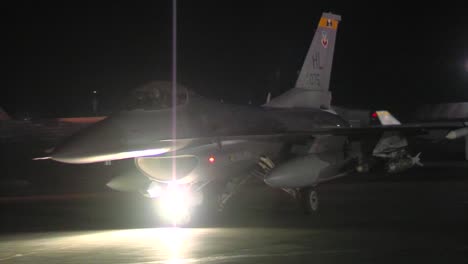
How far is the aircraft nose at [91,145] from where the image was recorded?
10617 mm

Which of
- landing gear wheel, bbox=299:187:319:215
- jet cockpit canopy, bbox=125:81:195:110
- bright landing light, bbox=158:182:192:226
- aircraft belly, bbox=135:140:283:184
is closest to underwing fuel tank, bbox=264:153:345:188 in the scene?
landing gear wheel, bbox=299:187:319:215

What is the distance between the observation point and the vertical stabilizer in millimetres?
16906

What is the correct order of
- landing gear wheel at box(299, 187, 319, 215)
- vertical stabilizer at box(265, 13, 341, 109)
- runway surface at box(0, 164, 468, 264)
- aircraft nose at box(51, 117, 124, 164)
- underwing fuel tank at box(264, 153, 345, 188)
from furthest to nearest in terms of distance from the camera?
vertical stabilizer at box(265, 13, 341, 109), landing gear wheel at box(299, 187, 319, 215), underwing fuel tank at box(264, 153, 345, 188), aircraft nose at box(51, 117, 124, 164), runway surface at box(0, 164, 468, 264)

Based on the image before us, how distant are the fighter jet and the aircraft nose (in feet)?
0.05

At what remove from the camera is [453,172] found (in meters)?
24.7

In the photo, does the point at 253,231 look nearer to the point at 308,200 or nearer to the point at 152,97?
→ the point at 152,97

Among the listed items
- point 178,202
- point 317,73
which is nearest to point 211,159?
point 178,202

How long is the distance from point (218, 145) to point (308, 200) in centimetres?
249

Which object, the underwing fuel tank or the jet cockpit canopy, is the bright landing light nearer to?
the jet cockpit canopy

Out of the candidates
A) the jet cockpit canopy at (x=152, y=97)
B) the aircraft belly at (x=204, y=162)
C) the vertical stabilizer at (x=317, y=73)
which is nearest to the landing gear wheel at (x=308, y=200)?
the aircraft belly at (x=204, y=162)

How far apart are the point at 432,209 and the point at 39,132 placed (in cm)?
1613

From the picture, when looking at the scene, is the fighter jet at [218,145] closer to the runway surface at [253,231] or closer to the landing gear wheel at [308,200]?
the landing gear wheel at [308,200]

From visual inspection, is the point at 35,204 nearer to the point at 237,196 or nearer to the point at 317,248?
the point at 237,196

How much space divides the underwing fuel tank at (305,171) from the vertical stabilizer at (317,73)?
303cm
